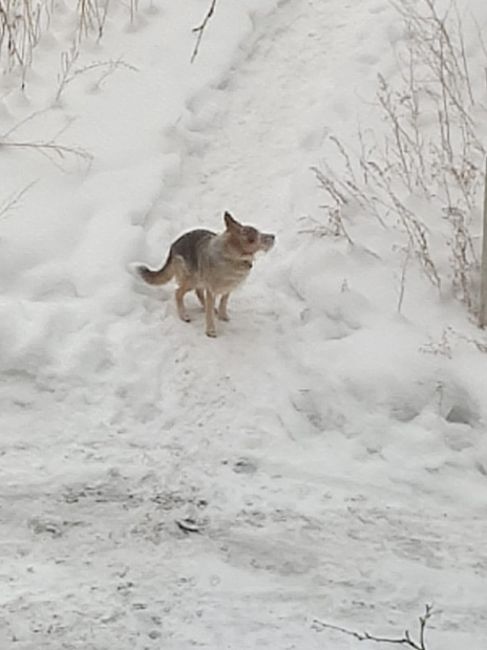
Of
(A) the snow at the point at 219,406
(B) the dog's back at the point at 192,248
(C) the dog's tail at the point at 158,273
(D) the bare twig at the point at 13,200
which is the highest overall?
(B) the dog's back at the point at 192,248

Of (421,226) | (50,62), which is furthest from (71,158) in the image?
(421,226)

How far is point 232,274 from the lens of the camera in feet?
15.2

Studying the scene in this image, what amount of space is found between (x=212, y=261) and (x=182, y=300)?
0.26 metres

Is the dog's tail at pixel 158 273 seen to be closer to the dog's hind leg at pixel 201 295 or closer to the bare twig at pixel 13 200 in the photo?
the dog's hind leg at pixel 201 295

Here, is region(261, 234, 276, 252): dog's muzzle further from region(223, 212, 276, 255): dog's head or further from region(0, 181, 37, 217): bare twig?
region(0, 181, 37, 217): bare twig

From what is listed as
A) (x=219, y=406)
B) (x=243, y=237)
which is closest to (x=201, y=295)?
(x=243, y=237)

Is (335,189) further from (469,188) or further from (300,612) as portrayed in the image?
(300,612)

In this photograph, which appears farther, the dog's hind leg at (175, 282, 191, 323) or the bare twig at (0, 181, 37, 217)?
the bare twig at (0, 181, 37, 217)

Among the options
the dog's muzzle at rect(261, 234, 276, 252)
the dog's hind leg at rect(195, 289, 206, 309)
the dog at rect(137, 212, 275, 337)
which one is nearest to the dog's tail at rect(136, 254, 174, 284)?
the dog at rect(137, 212, 275, 337)

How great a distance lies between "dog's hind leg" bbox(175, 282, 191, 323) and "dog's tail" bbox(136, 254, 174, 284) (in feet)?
0.27

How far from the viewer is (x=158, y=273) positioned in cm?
483

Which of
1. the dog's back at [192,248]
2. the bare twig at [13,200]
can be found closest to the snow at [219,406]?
the bare twig at [13,200]

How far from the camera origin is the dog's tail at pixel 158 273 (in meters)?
4.77

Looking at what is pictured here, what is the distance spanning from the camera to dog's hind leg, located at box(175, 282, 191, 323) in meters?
4.73
